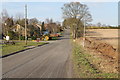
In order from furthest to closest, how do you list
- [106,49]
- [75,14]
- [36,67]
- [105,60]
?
[75,14]
[106,49]
[105,60]
[36,67]

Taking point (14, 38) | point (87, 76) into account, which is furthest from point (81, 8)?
point (87, 76)

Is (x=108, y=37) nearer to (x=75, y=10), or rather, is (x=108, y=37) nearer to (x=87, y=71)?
(x=75, y=10)

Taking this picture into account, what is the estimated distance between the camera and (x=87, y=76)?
7.96 metres

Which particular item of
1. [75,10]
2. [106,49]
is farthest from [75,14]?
[106,49]

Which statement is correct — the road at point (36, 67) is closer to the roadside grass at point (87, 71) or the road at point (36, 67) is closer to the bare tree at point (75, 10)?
the roadside grass at point (87, 71)

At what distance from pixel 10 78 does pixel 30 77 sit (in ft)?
2.86

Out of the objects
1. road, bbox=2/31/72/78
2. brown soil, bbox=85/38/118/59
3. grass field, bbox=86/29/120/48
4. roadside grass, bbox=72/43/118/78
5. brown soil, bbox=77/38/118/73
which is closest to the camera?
roadside grass, bbox=72/43/118/78

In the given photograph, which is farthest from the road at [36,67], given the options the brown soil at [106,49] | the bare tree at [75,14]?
the bare tree at [75,14]

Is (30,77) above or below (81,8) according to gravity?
below

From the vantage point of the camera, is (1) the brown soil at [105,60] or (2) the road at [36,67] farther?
(1) the brown soil at [105,60]

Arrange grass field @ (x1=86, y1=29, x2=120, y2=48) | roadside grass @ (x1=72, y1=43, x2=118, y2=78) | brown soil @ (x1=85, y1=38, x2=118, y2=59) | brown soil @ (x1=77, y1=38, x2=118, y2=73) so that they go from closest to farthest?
1. roadside grass @ (x1=72, y1=43, x2=118, y2=78)
2. brown soil @ (x1=77, y1=38, x2=118, y2=73)
3. brown soil @ (x1=85, y1=38, x2=118, y2=59)
4. grass field @ (x1=86, y1=29, x2=120, y2=48)

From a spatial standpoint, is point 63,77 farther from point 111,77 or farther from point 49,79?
point 111,77

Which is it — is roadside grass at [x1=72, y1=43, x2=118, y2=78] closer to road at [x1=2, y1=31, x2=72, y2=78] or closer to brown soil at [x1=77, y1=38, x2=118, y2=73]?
road at [x1=2, y1=31, x2=72, y2=78]

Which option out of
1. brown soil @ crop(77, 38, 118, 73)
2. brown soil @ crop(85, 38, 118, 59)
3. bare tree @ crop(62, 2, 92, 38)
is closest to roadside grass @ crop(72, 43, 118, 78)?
brown soil @ crop(77, 38, 118, 73)
